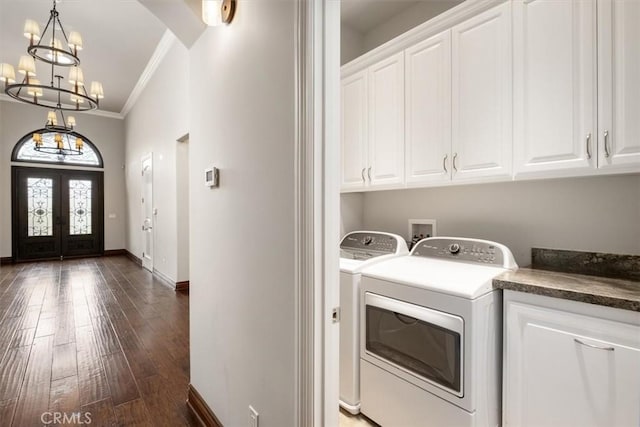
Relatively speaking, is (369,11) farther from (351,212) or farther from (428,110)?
(351,212)

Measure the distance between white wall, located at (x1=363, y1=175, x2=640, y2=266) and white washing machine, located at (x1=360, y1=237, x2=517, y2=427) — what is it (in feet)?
1.01

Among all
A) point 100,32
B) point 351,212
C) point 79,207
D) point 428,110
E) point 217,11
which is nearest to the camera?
point 217,11

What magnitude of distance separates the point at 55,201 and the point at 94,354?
6457mm

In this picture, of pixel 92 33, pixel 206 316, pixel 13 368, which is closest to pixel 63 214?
pixel 92 33

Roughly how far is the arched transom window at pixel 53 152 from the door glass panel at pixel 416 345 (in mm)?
6934

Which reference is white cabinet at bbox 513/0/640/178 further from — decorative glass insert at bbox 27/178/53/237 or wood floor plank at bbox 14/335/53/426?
decorative glass insert at bbox 27/178/53/237

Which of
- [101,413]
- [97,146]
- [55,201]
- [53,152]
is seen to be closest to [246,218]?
[101,413]

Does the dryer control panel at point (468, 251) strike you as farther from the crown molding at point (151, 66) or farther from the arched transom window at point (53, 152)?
the arched transom window at point (53, 152)

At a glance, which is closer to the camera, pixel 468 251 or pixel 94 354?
pixel 468 251

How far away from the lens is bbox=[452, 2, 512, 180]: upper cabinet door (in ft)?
5.61

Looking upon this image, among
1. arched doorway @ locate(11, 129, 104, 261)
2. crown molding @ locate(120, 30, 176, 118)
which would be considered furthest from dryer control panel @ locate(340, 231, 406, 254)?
arched doorway @ locate(11, 129, 104, 261)

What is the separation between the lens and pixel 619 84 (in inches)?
52.7

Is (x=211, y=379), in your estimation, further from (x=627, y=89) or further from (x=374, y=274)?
(x=627, y=89)

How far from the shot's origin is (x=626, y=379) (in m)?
1.13
